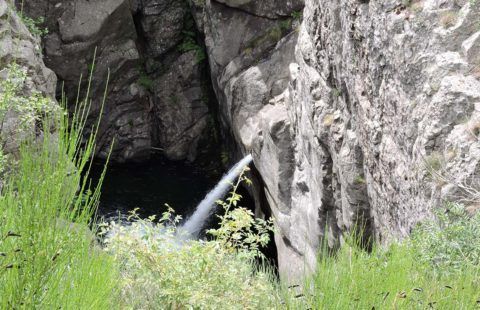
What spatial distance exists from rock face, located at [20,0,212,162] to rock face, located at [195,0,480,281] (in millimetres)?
5093

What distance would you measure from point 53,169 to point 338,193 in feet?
30.4

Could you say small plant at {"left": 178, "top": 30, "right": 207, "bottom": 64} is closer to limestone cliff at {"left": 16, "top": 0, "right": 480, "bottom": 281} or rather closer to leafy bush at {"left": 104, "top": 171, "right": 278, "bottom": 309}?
limestone cliff at {"left": 16, "top": 0, "right": 480, "bottom": 281}

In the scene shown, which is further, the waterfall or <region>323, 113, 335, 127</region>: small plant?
the waterfall

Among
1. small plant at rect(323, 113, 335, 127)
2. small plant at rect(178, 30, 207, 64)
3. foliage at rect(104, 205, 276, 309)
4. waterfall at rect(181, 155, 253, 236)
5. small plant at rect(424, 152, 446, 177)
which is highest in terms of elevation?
small plant at rect(178, 30, 207, 64)

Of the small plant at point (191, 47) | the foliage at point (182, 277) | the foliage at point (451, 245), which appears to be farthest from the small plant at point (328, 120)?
the small plant at point (191, 47)

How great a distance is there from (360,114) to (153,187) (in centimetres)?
1287

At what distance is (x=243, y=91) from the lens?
17500mm

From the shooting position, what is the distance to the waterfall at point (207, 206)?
17969 millimetres

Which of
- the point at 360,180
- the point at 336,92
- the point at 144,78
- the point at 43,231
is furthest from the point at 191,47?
the point at 43,231

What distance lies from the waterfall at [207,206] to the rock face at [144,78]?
4405mm

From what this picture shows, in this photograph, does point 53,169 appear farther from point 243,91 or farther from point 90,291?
point 243,91

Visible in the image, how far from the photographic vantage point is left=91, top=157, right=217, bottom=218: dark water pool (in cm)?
1955

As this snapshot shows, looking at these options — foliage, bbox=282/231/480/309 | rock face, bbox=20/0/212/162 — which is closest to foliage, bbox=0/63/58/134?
foliage, bbox=282/231/480/309

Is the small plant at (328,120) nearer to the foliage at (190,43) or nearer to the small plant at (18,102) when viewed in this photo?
the small plant at (18,102)
